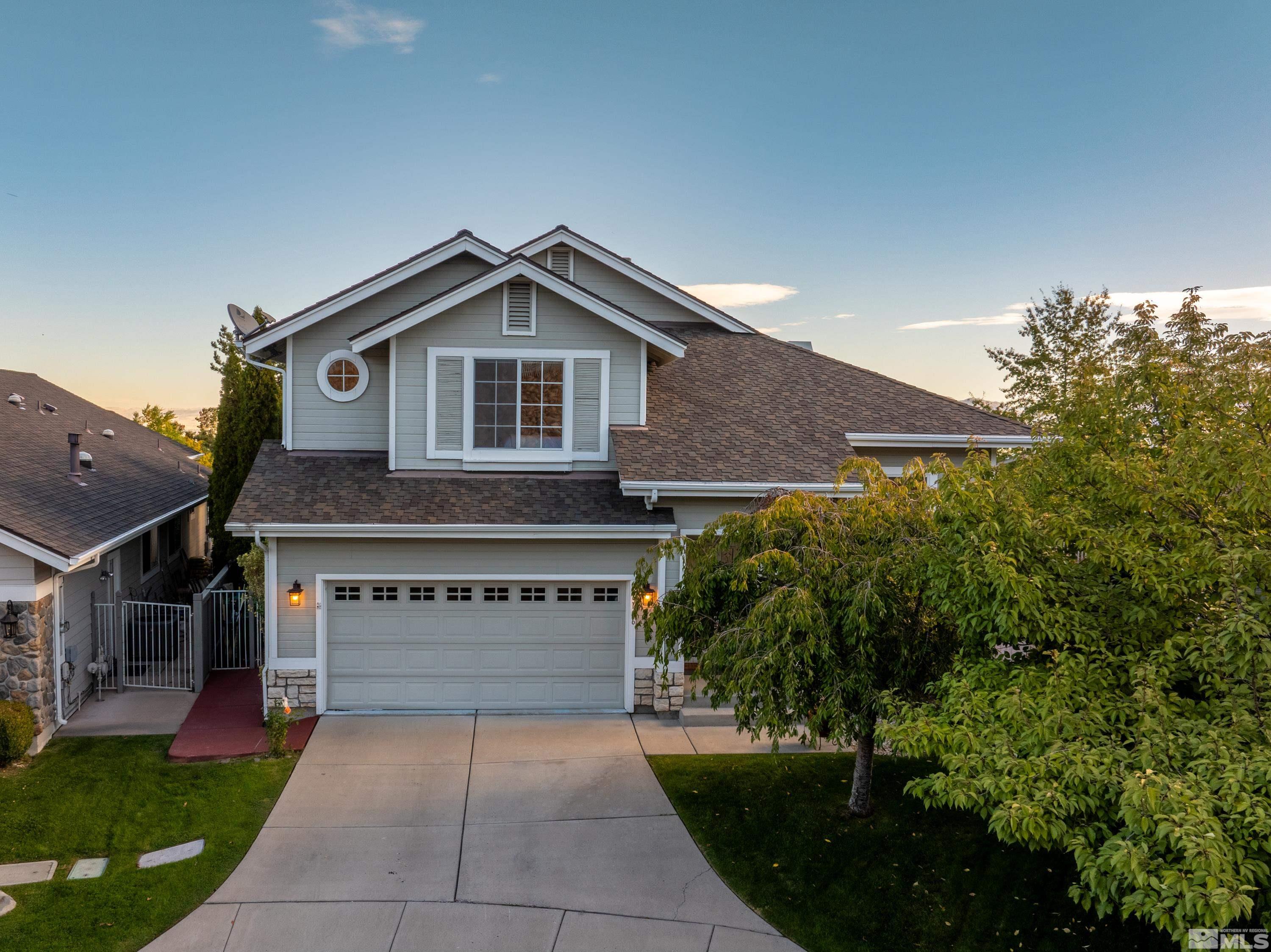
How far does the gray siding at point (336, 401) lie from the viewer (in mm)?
12438

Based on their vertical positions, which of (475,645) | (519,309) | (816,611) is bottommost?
(475,645)

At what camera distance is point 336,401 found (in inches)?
496

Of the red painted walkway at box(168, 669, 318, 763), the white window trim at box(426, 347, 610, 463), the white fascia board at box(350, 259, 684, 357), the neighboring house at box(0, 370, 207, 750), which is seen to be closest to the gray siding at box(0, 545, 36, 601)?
the neighboring house at box(0, 370, 207, 750)

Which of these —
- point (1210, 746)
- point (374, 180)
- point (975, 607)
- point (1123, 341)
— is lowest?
point (1210, 746)

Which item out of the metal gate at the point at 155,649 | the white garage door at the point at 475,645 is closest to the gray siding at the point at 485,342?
the white garage door at the point at 475,645

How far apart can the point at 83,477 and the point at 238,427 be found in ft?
10.9

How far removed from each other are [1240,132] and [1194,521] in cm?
1509

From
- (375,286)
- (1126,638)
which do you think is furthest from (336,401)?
(1126,638)

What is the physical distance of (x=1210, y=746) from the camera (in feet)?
14.2

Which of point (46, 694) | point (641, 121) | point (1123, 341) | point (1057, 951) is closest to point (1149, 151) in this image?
point (1123, 341)

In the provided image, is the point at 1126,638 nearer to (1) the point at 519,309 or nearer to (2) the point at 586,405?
(2) the point at 586,405

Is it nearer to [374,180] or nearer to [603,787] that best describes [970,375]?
[374,180]

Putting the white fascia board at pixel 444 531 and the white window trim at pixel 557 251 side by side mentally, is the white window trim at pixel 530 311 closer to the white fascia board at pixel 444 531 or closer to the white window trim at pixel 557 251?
the white window trim at pixel 557 251

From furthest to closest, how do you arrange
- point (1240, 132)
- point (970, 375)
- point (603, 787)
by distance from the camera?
1. point (970, 375)
2. point (1240, 132)
3. point (603, 787)
